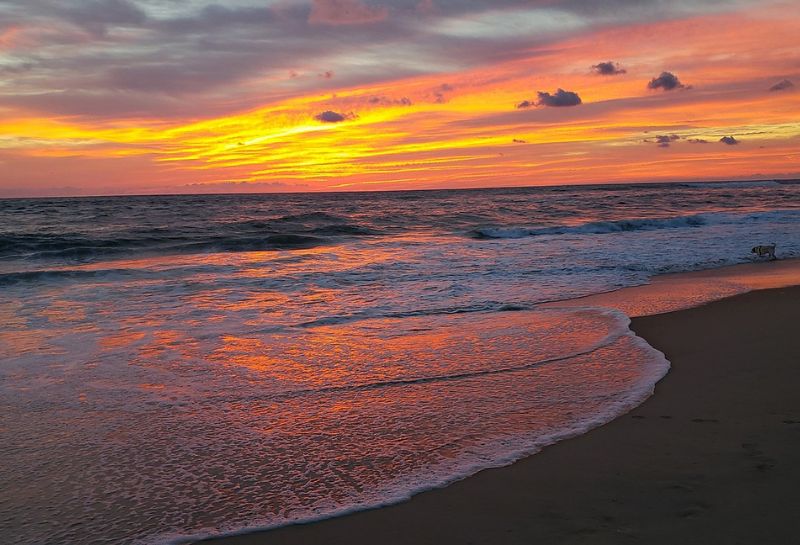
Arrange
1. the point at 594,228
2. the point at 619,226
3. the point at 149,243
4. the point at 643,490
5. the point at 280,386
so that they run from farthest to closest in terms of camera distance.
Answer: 1. the point at 619,226
2. the point at 594,228
3. the point at 149,243
4. the point at 280,386
5. the point at 643,490

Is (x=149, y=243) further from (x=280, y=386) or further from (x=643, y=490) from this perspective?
(x=643, y=490)

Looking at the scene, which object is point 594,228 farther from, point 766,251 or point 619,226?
point 766,251

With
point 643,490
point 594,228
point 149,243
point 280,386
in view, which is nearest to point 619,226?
point 594,228

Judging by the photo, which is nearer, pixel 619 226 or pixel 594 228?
pixel 594 228

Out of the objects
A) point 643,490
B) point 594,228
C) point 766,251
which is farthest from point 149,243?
point 643,490

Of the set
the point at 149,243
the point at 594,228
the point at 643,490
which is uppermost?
the point at 149,243

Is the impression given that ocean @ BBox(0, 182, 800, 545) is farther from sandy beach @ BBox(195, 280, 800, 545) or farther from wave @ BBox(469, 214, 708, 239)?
wave @ BBox(469, 214, 708, 239)

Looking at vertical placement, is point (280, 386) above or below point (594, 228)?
below

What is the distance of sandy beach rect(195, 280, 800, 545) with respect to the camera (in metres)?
3.41

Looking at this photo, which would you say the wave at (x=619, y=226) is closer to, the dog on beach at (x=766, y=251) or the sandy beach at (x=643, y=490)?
the dog on beach at (x=766, y=251)

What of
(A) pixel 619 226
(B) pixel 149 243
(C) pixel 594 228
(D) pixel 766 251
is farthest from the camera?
(A) pixel 619 226

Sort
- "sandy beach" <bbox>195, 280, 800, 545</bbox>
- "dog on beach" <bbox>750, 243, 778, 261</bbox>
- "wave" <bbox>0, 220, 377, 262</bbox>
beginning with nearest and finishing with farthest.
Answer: "sandy beach" <bbox>195, 280, 800, 545</bbox>, "dog on beach" <bbox>750, 243, 778, 261</bbox>, "wave" <bbox>0, 220, 377, 262</bbox>

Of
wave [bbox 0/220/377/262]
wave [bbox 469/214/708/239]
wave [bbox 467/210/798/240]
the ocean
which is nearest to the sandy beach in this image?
the ocean

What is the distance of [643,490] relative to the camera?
383 cm
